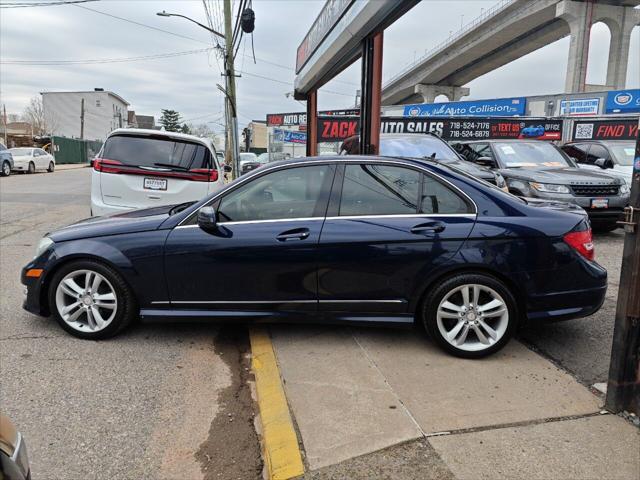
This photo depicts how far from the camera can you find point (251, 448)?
2.76 metres

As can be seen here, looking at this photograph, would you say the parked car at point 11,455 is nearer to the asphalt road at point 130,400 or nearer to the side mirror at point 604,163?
the asphalt road at point 130,400

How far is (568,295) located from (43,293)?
424 cm

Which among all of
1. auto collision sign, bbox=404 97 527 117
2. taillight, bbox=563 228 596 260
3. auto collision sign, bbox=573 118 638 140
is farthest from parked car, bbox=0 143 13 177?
taillight, bbox=563 228 596 260

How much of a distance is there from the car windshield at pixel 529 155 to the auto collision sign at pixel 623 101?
18.8 meters

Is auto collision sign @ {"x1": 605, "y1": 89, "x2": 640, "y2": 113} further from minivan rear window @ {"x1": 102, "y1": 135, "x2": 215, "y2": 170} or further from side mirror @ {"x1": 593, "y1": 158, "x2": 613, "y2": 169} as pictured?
minivan rear window @ {"x1": 102, "y1": 135, "x2": 215, "y2": 170}

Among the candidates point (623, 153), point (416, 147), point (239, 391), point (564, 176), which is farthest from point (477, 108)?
point (239, 391)

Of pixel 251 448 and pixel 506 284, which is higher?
pixel 506 284

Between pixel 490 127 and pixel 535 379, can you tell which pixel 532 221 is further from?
pixel 490 127

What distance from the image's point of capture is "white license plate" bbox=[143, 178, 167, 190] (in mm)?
6935

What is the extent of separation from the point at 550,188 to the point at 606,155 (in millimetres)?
4340

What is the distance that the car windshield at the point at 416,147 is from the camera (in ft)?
29.1

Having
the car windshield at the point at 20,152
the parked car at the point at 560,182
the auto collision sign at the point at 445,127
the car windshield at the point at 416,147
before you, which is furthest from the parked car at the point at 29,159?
the parked car at the point at 560,182

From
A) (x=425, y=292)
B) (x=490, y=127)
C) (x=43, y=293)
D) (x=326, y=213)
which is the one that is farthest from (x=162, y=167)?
(x=490, y=127)

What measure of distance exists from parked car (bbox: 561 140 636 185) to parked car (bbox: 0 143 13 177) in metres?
24.4
